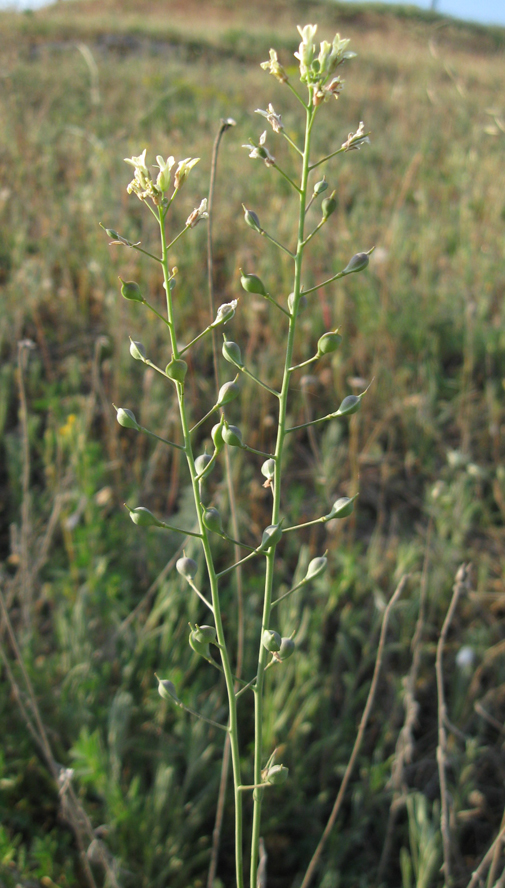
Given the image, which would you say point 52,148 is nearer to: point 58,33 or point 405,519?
point 405,519

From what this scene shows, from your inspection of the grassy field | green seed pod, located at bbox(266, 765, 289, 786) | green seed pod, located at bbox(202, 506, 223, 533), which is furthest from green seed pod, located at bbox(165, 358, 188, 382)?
the grassy field

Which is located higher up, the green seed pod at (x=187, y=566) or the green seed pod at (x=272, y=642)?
the green seed pod at (x=187, y=566)

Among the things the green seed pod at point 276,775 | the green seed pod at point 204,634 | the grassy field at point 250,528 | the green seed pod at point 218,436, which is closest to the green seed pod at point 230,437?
the green seed pod at point 218,436

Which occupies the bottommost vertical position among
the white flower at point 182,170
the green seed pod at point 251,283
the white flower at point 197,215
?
the green seed pod at point 251,283

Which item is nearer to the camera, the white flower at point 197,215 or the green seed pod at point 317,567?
the white flower at point 197,215

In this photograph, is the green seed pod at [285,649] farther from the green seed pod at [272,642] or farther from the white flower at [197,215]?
the white flower at [197,215]

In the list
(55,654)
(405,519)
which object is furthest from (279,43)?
(55,654)

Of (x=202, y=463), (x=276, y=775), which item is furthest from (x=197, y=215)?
(x=276, y=775)

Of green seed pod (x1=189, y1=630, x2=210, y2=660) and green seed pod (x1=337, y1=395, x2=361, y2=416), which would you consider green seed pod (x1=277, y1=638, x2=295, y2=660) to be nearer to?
green seed pod (x1=189, y1=630, x2=210, y2=660)
